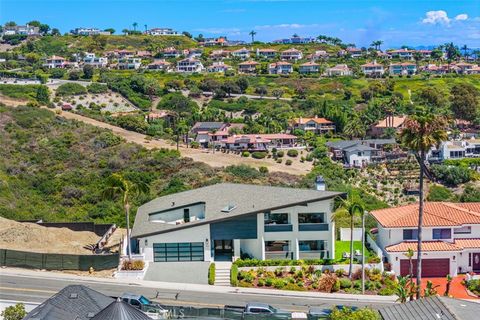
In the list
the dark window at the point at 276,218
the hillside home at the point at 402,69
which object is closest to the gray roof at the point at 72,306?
the dark window at the point at 276,218

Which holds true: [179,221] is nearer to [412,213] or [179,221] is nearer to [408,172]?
[412,213]

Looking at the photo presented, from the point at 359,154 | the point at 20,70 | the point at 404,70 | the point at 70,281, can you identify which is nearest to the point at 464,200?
the point at 359,154

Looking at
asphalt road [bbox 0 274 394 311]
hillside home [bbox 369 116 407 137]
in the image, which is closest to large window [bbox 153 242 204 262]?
asphalt road [bbox 0 274 394 311]

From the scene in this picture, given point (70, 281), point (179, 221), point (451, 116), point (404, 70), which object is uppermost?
point (404, 70)

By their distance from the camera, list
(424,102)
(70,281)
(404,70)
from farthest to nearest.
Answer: (404,70) < (424,102) < (70,281)

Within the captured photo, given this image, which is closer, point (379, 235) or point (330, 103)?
point (379, 235)

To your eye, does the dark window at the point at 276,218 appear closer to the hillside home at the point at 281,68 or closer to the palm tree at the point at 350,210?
the palm tree at the point at 350,210

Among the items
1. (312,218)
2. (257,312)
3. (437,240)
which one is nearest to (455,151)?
(437,240)
